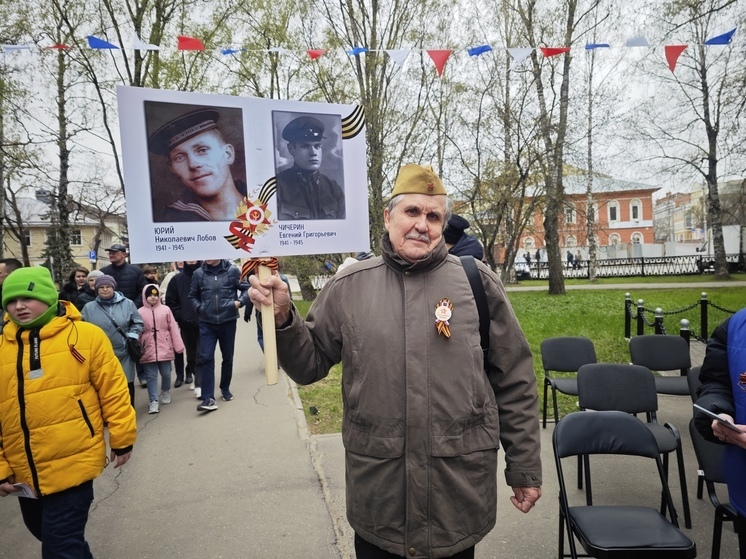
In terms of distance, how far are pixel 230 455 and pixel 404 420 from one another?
3.64m

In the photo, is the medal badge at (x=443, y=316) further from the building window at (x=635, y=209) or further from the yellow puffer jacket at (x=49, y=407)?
the building window at (x=635, y=209)

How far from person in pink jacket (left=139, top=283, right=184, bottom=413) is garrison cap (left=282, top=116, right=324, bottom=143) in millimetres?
5394

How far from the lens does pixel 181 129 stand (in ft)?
6.91

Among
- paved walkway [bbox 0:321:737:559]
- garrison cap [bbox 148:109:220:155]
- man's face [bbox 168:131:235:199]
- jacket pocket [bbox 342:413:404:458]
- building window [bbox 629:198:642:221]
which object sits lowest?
paved walkway [bbox 0:321:737:559]

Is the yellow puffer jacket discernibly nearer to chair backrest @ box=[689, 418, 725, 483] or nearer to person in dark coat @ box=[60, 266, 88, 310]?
chair backrest @ box=[689, 418, 725, 483]

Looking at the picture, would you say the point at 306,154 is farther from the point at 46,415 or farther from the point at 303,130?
the point at 46,415

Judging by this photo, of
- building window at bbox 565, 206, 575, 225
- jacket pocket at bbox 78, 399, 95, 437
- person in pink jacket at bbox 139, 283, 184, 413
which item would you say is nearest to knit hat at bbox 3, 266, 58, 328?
jacket pocket at bbox 78, 399, 95, 437

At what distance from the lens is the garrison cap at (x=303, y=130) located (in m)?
2.28

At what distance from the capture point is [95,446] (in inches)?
107

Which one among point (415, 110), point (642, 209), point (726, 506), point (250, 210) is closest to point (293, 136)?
point (250, 210)

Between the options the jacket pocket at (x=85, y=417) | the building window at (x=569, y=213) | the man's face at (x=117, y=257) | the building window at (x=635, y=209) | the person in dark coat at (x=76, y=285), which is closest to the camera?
the jacket pocket at (x=85, y=417)

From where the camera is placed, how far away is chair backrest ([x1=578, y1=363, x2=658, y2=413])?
14.1 ft

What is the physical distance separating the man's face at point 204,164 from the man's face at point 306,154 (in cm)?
28

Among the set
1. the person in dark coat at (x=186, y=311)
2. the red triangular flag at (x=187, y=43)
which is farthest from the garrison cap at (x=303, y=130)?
the person in dark coat at (x=186, y=311)
